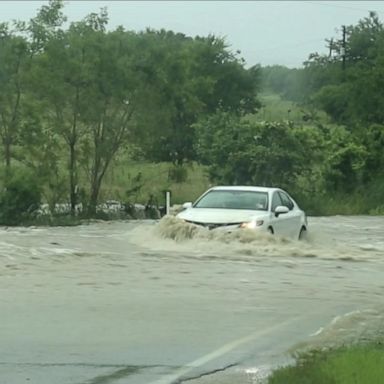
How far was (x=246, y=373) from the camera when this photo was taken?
368 inches

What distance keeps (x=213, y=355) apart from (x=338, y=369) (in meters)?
1.81

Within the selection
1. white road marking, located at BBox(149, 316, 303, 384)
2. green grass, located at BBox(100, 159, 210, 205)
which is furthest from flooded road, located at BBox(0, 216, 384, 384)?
green grass, located at BBox(100, 159, 210, 205)

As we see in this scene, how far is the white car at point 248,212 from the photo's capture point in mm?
22203

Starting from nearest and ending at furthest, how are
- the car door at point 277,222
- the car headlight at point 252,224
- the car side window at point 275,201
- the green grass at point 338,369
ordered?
the green grass at point 338,369 < the car headlight at point 252,224 < the car door at point 277,222 < the car side window at point 275,201

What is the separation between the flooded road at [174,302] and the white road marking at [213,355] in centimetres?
2

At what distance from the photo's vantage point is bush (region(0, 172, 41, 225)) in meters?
29.6

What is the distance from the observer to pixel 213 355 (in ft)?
33.7

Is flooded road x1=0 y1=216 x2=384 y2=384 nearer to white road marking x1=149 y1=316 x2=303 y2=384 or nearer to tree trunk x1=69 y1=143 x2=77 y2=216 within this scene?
white road marking x1=149 y1=316 x2=303 y2=384

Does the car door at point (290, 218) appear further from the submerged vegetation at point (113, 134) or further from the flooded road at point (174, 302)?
the submerged vegetation at point (113, 134)

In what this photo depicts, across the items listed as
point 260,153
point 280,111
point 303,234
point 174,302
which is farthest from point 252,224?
point 280,111

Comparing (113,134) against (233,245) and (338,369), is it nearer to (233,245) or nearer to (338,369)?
(233,245)

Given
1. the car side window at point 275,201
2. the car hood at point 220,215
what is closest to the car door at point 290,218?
the car side window at point 275,201

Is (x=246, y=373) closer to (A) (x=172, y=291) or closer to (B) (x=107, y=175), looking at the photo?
(A) (x=172, y=291)

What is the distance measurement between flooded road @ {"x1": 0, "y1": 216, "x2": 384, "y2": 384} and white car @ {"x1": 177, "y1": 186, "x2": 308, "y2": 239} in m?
0.26
